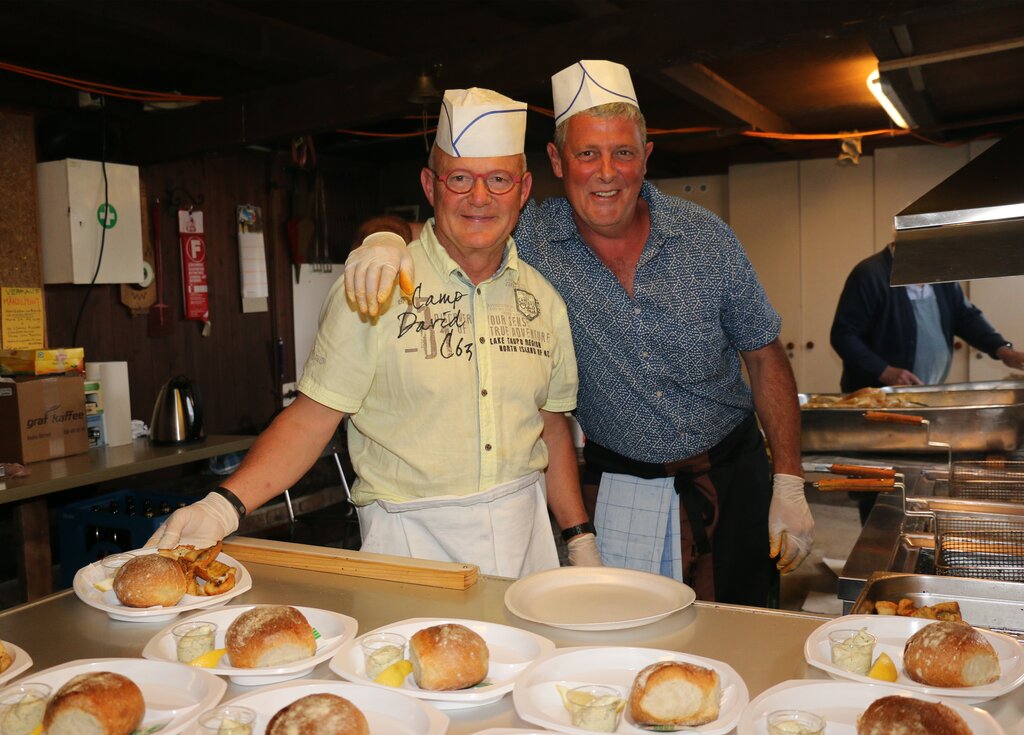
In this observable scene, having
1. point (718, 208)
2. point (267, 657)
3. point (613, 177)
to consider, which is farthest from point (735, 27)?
point (718, 208)

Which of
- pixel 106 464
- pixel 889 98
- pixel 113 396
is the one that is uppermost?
pixel 889 98

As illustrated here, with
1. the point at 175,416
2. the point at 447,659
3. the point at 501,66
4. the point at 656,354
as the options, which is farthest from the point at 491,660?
the point at 175,416

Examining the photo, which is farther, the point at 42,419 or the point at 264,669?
the point at 42,419

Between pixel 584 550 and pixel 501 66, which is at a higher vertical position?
pixel 501 66

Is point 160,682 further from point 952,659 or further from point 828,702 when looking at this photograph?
point 952,659

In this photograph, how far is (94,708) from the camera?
935 millimetres

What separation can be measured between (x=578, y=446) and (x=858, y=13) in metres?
1.88

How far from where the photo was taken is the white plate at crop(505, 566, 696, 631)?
4.12 ft

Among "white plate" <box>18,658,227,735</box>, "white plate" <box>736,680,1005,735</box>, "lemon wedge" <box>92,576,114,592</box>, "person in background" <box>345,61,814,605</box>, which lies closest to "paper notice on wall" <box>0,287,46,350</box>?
"person in background" <box>345,61,814,605</box>

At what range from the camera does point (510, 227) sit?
1.78 m

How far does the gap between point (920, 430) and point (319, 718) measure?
2779 mm

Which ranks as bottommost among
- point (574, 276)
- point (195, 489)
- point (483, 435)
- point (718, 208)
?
point (195, 489)

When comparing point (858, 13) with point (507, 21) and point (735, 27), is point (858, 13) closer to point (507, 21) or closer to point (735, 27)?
point (735, 27)

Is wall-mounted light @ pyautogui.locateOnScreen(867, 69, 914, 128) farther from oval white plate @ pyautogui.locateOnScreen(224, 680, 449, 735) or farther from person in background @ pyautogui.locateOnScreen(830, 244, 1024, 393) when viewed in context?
oval white plate @ pyautogui.locateOnScreen(224, 680, 449, 735)
